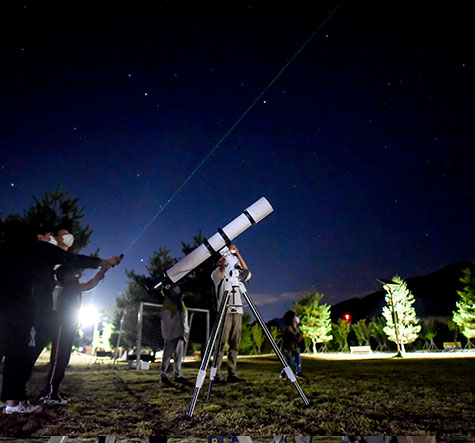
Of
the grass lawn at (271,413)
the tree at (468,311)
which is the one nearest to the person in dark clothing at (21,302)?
the grass lawn at (271,413)

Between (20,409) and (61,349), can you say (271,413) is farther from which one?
(61,349)

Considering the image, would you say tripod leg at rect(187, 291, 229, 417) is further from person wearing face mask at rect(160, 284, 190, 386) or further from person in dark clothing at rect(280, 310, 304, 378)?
person in dark clothing at rect(280, 310, 304, 378)

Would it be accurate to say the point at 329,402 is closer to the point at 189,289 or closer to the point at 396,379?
the point at 396,379

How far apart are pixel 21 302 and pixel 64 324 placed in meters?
0.67

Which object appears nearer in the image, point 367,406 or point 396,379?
point 367,406

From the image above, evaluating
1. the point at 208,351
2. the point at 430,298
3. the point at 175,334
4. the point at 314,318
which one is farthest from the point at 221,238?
the point at 430,298

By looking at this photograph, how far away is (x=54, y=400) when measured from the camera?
129 inches

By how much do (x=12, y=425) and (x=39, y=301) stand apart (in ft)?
3.53

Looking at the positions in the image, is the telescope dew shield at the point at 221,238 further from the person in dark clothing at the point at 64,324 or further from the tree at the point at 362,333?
the tree at the point at 362,333

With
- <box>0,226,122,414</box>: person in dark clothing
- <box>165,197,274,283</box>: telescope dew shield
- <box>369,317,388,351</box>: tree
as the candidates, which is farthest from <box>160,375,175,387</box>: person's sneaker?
<box>369,317,388,351</box>: tree

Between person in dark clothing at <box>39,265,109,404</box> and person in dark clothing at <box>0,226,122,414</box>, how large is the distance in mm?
225

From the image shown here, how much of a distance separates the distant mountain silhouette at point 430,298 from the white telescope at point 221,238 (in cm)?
2606

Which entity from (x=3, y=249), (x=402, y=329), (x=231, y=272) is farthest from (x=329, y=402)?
(x=402, y=329)

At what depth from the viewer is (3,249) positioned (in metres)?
3.15
